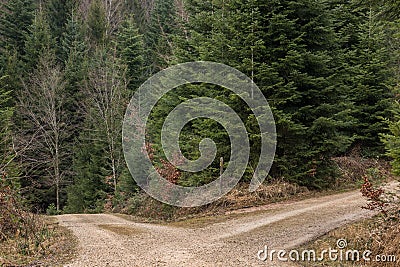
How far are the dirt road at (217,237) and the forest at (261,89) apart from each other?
2.33m

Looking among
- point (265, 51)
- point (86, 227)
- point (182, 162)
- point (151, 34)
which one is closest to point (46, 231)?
point (86, 227)

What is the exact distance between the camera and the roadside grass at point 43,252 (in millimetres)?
6887

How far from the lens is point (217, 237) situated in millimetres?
8570

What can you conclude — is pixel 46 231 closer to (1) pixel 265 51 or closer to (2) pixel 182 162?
(2) pixel 182 162

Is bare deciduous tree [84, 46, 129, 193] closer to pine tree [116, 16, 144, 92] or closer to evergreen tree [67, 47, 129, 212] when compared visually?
evergreen tree [67, 47, 129, 212]

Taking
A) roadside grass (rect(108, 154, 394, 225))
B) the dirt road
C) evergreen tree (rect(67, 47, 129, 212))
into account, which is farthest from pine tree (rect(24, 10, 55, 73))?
the dirt road

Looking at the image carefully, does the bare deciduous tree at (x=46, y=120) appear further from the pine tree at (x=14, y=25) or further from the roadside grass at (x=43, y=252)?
the roadside grass at (x=43, y=252)

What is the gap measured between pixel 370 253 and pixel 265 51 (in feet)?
28.4

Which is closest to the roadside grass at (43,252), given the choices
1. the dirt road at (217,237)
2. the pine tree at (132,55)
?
the dirt road at (217,237)

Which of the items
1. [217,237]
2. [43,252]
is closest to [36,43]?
[43,252]

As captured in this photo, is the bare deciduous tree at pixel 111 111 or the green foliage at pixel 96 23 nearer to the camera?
the bare deciduous tree at pixel 111 111

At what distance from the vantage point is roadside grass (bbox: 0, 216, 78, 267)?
6.89 m

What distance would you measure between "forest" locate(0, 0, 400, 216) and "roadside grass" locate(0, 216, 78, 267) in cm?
212

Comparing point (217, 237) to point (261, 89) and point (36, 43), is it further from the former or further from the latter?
point (36, 43)
